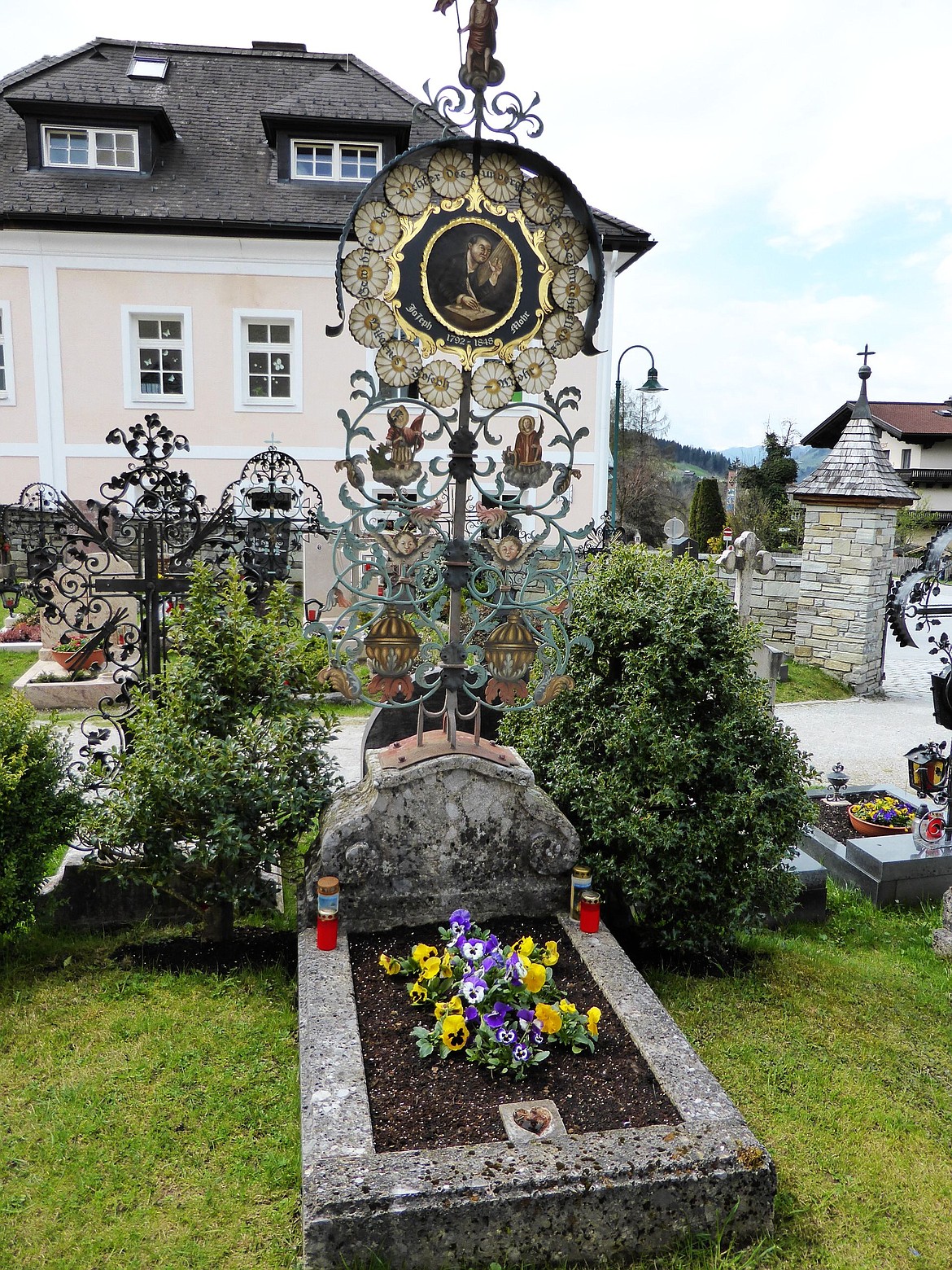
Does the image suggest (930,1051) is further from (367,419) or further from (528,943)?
(367,419)

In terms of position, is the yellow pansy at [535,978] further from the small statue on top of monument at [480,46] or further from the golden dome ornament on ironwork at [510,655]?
the small statue on top of monument at [480,46]

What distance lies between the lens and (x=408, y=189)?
4.36 m

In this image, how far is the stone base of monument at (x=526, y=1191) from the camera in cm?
289

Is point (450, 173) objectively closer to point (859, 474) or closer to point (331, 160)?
point (859, 474)

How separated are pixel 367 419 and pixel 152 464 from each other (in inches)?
439

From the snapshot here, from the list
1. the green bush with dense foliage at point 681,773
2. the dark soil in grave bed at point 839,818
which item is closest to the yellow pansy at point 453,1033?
the green bush with dense foliage at point 681,773

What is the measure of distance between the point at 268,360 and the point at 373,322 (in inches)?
527

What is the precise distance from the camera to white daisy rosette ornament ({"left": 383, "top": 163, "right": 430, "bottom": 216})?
434 cm

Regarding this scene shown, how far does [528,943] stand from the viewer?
4160mm

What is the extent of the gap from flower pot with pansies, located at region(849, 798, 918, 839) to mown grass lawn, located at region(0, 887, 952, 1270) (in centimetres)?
182

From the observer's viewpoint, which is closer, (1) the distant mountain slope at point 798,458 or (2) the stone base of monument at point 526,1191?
(2) the stone base of monument at point 526,1191

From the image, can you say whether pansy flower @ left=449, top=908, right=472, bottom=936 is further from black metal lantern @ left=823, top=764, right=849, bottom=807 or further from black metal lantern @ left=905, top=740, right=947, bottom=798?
black metal lantern @ left=823, top=764, right=849, bottom=807

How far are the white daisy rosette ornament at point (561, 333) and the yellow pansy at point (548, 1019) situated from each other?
3019 mm

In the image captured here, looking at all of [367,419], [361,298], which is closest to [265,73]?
[367,419]
